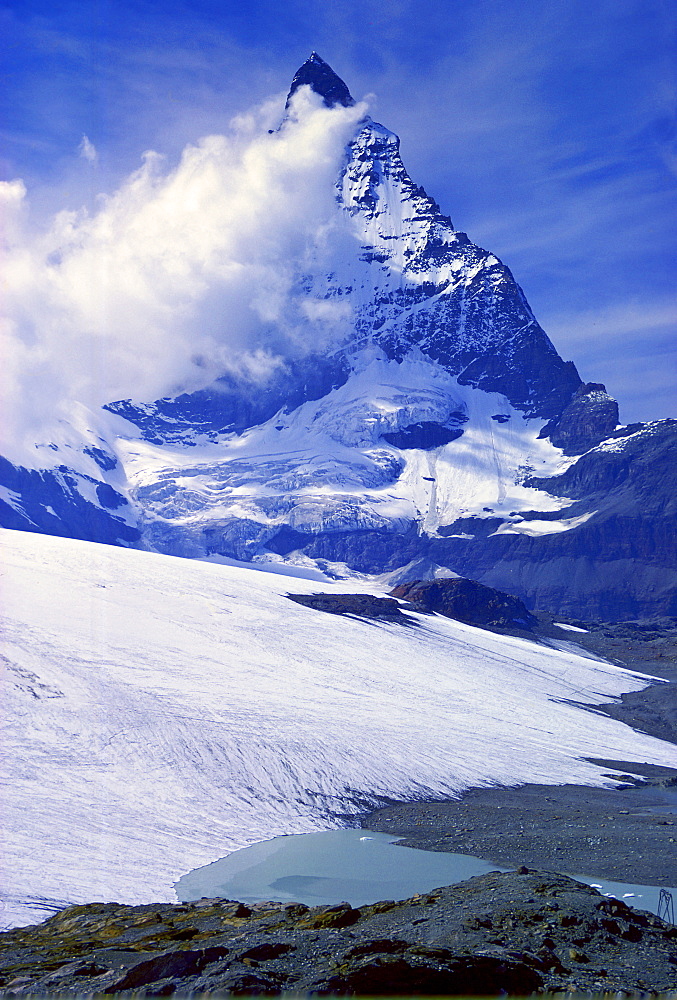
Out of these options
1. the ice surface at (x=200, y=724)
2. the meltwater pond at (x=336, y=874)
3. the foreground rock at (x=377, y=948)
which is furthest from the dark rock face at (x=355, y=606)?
the foreground rock at (x=377, y=948)

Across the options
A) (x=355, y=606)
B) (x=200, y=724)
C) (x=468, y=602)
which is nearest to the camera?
(x=200, y=724)

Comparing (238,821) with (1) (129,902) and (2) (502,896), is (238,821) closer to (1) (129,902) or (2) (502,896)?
(1) (129,902)

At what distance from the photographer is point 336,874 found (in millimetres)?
25359

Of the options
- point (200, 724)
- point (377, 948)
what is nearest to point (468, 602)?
point (200, 724)

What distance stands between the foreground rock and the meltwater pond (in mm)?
7041

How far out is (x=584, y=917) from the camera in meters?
13.4

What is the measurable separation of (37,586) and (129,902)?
32.2 m

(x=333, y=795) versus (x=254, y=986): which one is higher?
(x=254, y=986)

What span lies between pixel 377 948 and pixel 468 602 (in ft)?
466

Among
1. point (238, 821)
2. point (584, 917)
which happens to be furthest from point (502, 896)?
point (238, 821)

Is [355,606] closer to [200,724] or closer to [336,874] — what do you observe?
[200,724]

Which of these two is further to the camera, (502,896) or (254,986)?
(502,896)

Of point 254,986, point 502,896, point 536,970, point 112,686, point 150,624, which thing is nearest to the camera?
point 254,986

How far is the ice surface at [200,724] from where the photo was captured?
25989 mm
